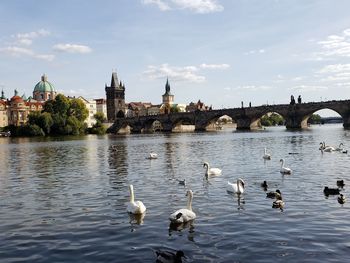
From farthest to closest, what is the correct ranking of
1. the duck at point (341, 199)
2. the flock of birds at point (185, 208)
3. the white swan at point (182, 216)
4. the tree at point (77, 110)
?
the tree at point (77, 110)
the duck at point (341, 199)
the white swan at point (182, 216)
the flock of birds at point (185, 208)

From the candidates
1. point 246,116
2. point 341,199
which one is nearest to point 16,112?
point 246,116

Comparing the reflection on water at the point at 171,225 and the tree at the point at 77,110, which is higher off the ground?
the tree at the point at 77,110

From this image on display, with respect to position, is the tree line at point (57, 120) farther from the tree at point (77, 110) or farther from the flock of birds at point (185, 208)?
the flock of birds at point (185, 208)

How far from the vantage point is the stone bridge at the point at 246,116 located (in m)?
109

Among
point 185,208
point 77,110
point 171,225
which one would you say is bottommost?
point 171,225

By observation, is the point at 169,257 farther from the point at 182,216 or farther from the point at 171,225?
the point at 182,216

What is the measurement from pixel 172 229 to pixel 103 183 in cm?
1120

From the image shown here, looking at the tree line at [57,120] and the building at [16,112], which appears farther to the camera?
the building at [16,112]

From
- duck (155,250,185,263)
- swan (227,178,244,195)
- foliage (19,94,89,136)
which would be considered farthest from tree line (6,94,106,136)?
duck (155,250,185,263)

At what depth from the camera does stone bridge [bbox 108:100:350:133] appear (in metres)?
109

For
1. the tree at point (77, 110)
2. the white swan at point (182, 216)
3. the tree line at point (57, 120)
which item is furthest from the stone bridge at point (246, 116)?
the white swan at point (182, 216)

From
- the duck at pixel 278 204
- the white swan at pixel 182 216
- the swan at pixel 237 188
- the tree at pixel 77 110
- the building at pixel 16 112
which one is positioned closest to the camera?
the white swan at pixel 182 216

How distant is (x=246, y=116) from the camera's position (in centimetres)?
13112

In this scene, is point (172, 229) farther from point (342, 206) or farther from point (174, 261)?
point (342, 206)
